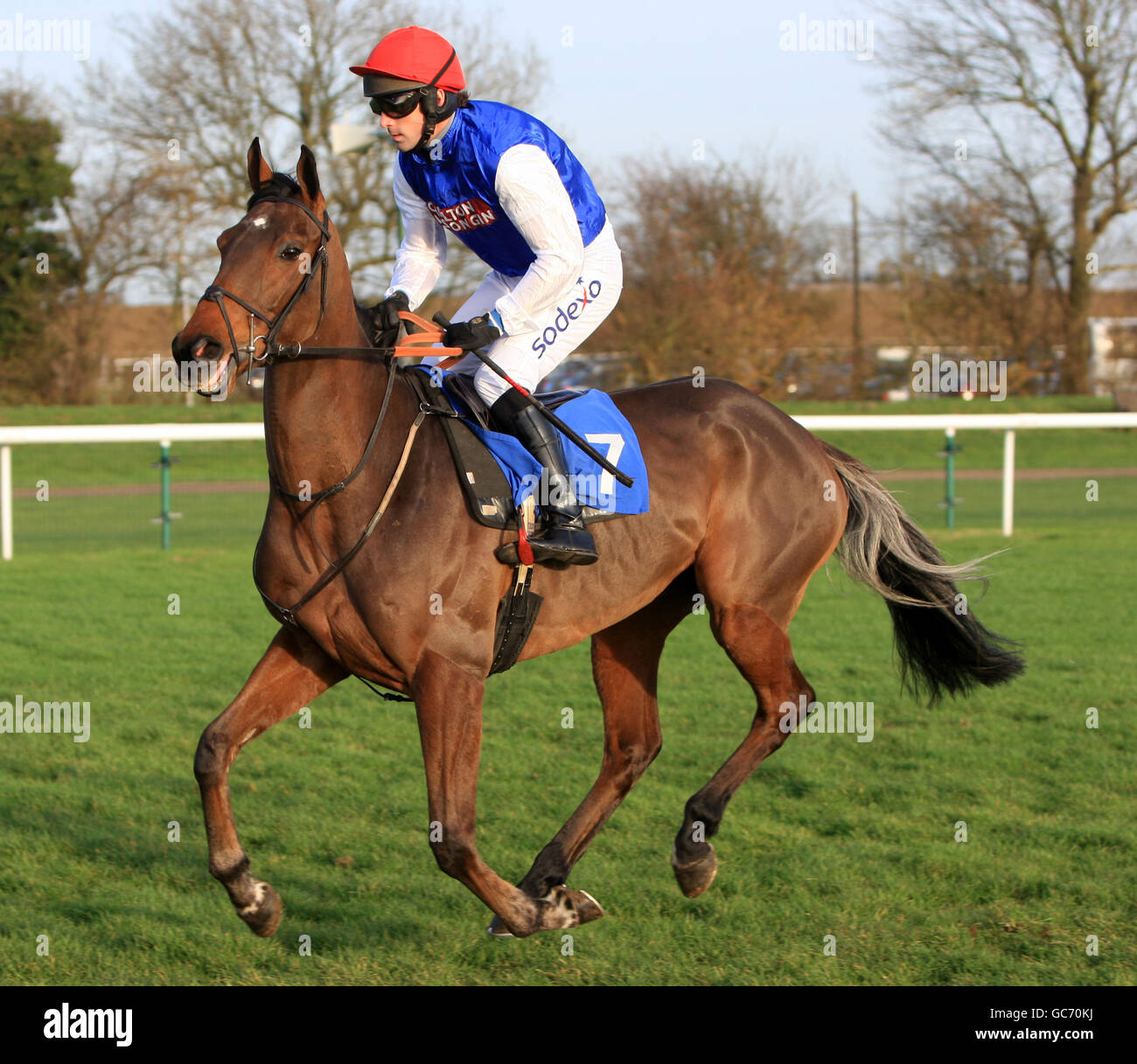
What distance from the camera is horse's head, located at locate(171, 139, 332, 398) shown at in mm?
2809

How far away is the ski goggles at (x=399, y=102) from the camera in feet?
10.7

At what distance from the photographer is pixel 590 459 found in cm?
360

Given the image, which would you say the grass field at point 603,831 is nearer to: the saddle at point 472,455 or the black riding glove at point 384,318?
the saddle at point 472,455

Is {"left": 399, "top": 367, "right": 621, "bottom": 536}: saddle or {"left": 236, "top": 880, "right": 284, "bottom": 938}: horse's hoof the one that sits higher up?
{"left": 399, "top": 367, "right": 621, "bottom": 536}: saddle

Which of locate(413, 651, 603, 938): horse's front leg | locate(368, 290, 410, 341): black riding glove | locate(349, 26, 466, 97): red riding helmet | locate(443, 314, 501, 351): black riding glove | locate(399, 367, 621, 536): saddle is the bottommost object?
locate(413, 651, 603, 938): horse's front leg

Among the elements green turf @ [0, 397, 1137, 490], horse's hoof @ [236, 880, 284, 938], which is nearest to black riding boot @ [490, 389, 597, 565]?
horse's hoof @ [236, 880, 284, 938]

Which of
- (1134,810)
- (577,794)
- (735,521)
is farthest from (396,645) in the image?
(1134,810)

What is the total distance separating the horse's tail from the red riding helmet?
1932 mm

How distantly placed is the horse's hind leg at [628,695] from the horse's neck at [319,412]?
125 cm

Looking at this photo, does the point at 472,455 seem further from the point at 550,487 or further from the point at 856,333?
the point at 856,333

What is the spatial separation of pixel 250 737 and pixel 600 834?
58.0 inches

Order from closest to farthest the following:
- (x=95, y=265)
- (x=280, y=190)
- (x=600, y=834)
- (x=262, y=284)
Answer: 1. (x=262, y=284)
2. (x=280, y=190)
3. (x=600, y=834)
4. (x=95, y=265)

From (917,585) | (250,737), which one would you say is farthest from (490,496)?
(917,585)

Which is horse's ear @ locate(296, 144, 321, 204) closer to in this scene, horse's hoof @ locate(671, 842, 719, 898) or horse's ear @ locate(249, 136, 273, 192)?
horse's ear @ locate(249, 136, 273, 192)
